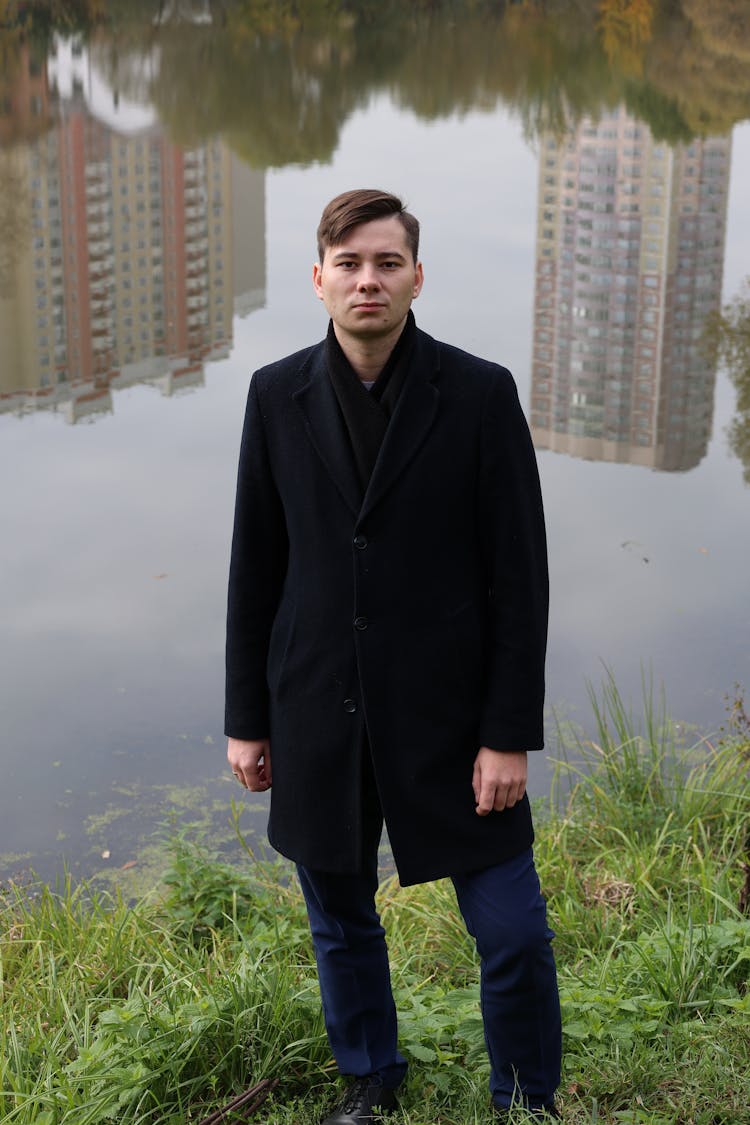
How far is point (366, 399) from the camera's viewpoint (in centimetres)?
213

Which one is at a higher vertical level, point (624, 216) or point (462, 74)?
point (462, 74)

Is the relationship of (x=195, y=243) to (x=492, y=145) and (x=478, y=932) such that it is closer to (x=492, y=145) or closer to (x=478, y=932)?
(x=492, y=145)

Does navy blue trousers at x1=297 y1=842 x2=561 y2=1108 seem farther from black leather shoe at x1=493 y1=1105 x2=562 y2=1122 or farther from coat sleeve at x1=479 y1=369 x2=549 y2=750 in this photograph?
coat sleeve at x1=479 y1=369 x2=549 y2=750

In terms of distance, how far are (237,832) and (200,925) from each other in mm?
516

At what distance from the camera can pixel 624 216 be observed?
12430mm

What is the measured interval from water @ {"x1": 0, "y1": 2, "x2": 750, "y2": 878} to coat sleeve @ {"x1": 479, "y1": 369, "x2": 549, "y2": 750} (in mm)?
600

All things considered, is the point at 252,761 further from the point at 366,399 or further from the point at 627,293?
the point at 627,293

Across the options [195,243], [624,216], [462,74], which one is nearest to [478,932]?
[624,216]

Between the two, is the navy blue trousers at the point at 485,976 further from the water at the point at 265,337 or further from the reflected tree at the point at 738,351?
the reflected tree at the point at 738,351

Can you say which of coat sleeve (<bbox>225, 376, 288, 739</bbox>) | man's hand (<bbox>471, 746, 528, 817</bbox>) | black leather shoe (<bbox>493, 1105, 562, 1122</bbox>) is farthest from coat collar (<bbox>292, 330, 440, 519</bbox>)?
black leather shoe (<bbox>493, 1105, 562, 1122</bbox>)

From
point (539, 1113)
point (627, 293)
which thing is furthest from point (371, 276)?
point (627, 293)

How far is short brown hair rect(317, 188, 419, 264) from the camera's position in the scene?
2.04 metres

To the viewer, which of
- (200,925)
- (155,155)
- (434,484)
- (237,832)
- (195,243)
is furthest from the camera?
(155,155)

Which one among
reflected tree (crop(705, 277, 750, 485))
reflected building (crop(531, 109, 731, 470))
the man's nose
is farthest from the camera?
reflected building (crop(531, 109, 731, 470))
